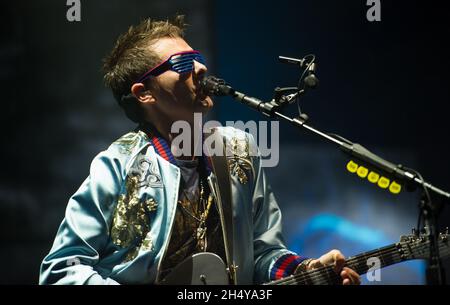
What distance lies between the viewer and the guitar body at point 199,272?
265 cm

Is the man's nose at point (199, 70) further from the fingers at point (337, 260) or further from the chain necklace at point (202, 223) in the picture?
the fingers at point (337, 260)

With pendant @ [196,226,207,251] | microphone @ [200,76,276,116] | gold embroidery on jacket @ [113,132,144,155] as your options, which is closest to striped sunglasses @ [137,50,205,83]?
microphone @ [200,76,276,116]

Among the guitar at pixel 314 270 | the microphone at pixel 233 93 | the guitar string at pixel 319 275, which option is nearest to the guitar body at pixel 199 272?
the guitar at pixel 314 270

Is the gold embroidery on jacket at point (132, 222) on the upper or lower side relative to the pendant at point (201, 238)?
upper

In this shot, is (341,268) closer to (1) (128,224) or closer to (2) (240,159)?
(2) (240,159)

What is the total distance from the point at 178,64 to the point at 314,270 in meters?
1.12

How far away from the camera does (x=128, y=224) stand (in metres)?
2.72

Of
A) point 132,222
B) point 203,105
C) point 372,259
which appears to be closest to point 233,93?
point 203,105

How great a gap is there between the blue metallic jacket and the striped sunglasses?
304mm

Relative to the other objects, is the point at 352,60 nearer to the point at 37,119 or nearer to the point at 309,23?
the point at 309,23

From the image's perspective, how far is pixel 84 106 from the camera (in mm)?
3656

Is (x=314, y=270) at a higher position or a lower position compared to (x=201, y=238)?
lower

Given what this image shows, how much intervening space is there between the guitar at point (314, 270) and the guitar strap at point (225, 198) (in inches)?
4.6

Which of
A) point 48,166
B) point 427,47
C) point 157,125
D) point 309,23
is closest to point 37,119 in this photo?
point 48,166
